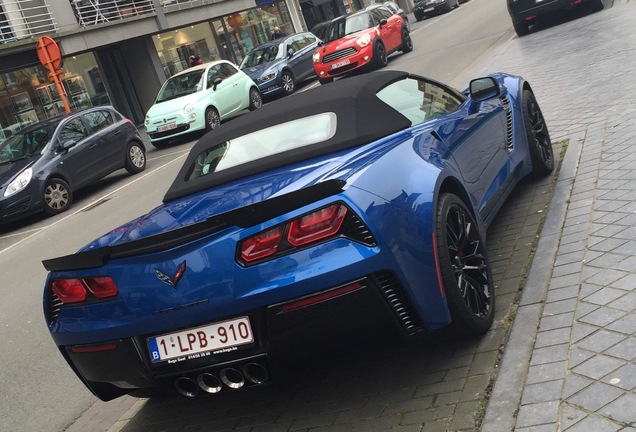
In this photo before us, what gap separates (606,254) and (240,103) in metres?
17.0

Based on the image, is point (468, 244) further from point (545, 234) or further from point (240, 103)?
point (240, 103)

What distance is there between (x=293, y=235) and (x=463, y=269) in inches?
43.0

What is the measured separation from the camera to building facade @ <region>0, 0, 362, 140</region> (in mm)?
23109

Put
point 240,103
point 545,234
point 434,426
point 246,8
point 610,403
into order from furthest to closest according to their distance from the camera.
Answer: point 246,8 < point 240,103 < point 545,234 < point 434,426 < point 610,403

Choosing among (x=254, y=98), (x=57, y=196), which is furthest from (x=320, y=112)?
(x=254, y=98)

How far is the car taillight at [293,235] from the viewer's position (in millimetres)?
3335

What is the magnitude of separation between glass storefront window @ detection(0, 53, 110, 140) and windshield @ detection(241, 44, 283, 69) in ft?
18.5

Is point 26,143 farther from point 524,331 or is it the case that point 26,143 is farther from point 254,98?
point 524,331

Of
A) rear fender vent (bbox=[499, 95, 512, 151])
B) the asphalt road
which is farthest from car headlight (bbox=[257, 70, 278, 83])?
rear fender vent (bbox=[499, 95, 512, 151])

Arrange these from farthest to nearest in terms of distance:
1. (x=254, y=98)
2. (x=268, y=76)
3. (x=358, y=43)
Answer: (x=268, y=76) < (x=358, y=43) < (x=254, y=98)

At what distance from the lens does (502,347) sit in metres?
3.77

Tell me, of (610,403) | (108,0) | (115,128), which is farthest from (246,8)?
(610,403)

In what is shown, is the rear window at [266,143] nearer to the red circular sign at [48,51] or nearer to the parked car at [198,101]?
the parked car at [198,101]

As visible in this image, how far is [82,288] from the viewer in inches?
145
